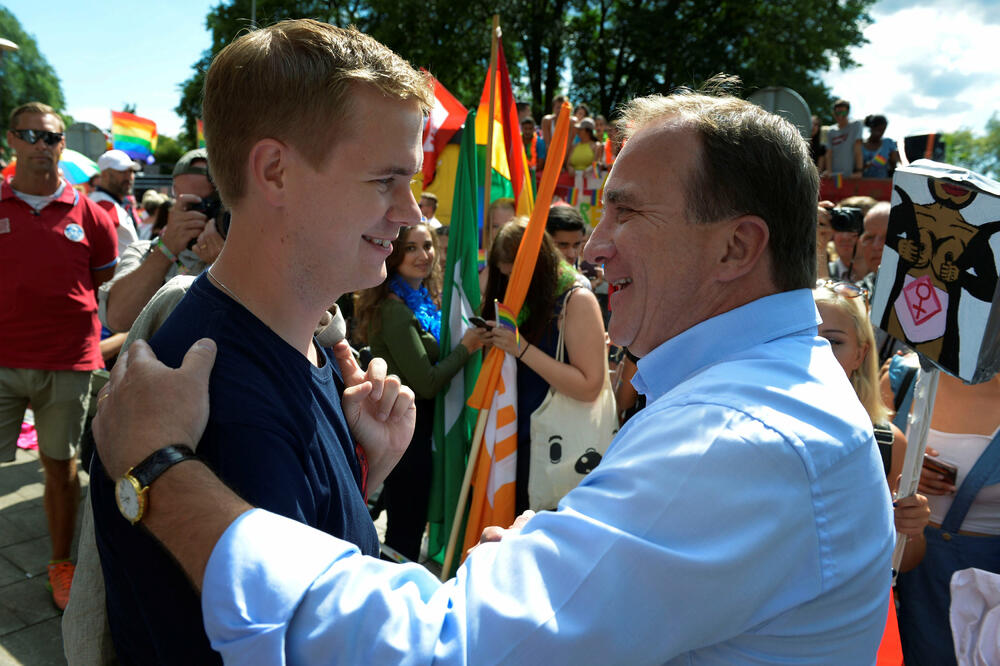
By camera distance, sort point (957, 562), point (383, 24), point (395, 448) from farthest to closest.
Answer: point (383, 24) → point (957, 562) → point (395, 448)

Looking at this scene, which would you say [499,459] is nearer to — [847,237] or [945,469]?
[945,469]

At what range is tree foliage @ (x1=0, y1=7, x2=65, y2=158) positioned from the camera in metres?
50.6

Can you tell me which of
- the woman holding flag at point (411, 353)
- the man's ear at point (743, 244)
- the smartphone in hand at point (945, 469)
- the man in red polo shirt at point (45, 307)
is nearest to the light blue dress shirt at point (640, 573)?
the man's ear at point (743, 244)

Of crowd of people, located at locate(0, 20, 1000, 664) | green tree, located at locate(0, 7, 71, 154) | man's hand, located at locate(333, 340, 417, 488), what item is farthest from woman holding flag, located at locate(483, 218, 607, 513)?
green tree, located at locate(0, 7, 71, 154)

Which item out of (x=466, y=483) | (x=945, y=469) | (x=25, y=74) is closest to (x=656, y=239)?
(x=945, y=469)

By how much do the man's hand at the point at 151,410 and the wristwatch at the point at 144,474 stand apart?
0.01 m

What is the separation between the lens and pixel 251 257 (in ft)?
4.47

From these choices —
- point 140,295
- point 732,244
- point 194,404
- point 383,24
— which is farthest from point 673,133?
point 383,24

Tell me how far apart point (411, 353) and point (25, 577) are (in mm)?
2466

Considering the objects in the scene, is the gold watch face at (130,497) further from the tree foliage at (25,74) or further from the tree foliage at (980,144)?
the tree foliage at (980,144)

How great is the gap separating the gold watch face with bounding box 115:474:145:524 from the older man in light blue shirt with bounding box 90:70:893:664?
0.03 metres

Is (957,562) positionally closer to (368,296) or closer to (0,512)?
(368,296)

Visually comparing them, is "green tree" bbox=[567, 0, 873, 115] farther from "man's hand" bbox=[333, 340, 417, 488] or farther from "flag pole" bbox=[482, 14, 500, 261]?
"man's hand" bbox=[333, 340, 417, 488]

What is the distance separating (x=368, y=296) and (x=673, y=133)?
2.81m
